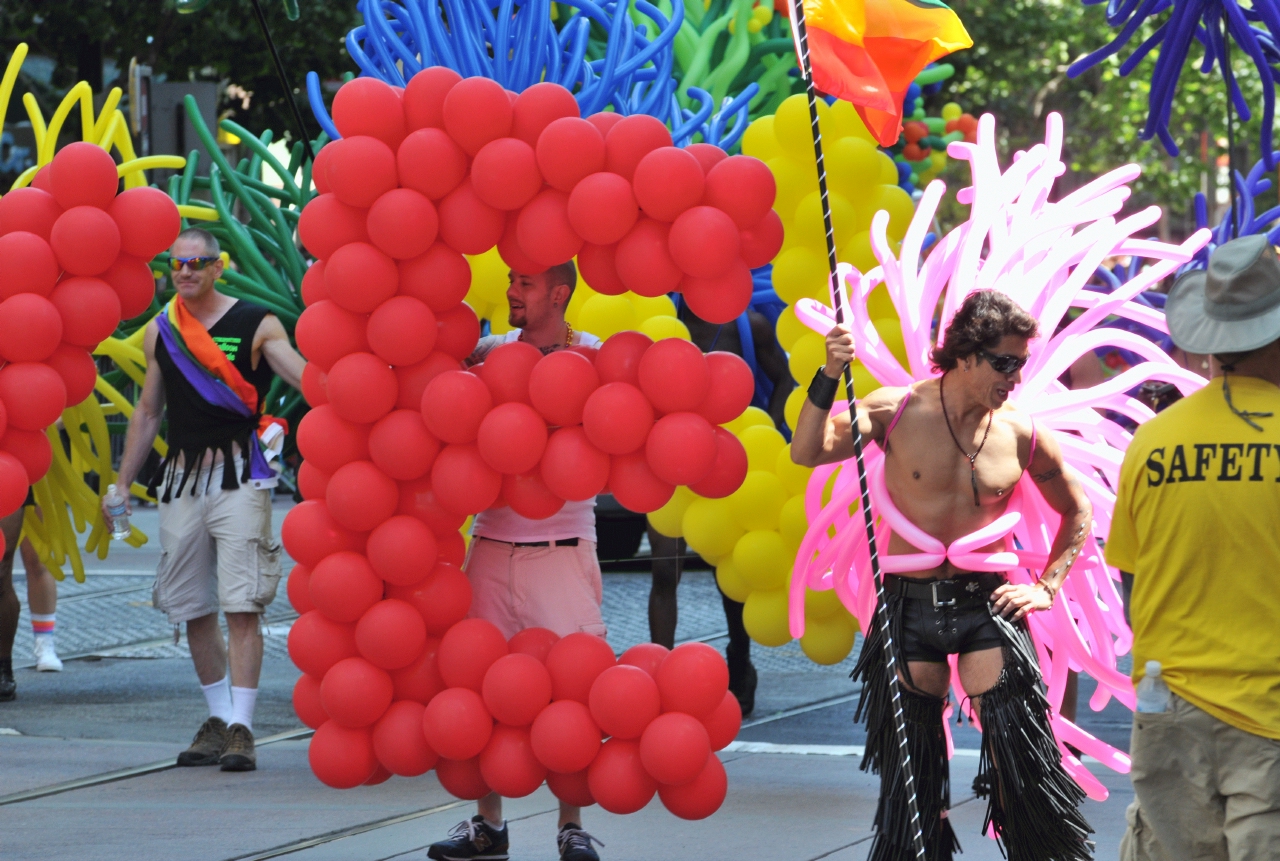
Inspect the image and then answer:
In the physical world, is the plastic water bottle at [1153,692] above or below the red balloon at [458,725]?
above

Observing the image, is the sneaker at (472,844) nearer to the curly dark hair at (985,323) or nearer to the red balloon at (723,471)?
the red balloon at (723,471)

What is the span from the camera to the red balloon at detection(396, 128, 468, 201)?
436 centimetres

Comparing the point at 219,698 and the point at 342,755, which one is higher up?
the point at 342,755

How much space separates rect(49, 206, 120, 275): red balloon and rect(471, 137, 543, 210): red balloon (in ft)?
4.72

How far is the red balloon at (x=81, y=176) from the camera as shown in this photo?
509cm

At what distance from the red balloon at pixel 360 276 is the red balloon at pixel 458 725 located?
3.68 feet

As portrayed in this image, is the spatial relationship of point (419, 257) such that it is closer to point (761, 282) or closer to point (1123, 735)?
point (761, 282)

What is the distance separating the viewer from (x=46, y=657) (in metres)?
8.31

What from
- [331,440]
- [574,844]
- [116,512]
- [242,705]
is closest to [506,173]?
[331,440]

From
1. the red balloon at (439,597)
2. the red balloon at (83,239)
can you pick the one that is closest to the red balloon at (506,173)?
the red balloon at (439,597)

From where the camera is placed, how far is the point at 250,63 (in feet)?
52.0

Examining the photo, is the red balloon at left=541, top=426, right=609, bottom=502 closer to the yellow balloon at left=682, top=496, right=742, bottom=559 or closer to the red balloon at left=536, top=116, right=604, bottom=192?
the red balloon at left=536, top=116, right=604, bottom=192

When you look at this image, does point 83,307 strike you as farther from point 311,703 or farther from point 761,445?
point 761,445

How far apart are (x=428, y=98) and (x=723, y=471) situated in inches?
52.4
